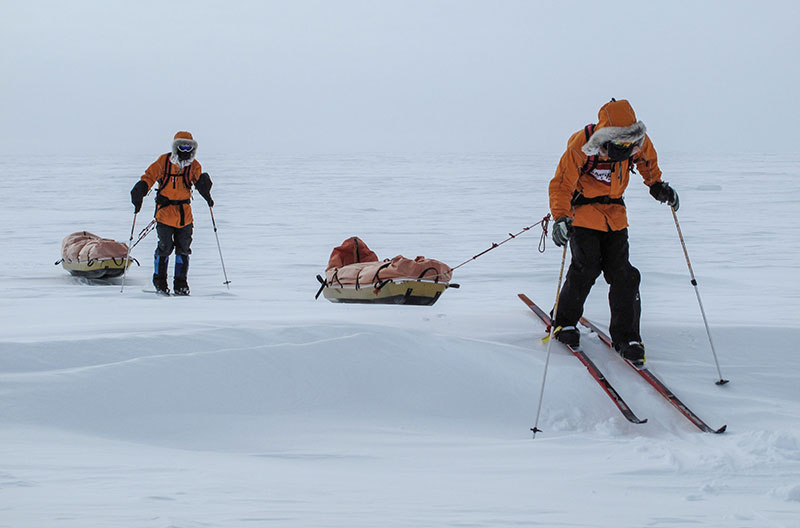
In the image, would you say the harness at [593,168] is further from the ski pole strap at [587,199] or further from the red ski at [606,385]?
the red ski at [606,385]

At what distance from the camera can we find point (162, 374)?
355 centimetres

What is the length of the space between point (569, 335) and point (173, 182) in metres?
4.66

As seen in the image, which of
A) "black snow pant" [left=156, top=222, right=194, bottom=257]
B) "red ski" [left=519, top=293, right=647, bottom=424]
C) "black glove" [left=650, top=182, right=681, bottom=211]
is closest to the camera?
"red ski" [left=519, top=293, right=647, bottom=424]

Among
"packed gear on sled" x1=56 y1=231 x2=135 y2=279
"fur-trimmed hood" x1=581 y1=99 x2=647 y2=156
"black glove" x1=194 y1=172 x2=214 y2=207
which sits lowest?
"packed gear on sled" x1=56 y1=231 x2=135 y2=279

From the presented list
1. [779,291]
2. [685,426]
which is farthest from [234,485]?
[779,291]

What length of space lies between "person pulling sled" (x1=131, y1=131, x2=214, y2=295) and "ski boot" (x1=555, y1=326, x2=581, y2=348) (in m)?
4.35

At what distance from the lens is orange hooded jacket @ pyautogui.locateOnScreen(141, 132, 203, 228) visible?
753 centimetres

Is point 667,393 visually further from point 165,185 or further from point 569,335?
point 165,185

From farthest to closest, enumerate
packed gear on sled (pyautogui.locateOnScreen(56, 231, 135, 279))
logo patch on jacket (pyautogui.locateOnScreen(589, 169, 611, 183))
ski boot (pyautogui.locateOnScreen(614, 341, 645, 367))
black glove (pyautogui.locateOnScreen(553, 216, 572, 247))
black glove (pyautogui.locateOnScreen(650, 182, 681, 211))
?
packed gear on sled (pyautogui.locateOnScreen(56, 231, 135, 279))
black glove (pyautogui.locateOnScreen(650, 182, 681, 211))
logo patch on jacket (pyautogui.locateOnScreen(589, 169, 611, 183))
ski boot (pyautogui.locateOnScreen(614, 341, 645, 367))
black glove (pyautogui.locateOnScreen(553, 216, 572, 247))

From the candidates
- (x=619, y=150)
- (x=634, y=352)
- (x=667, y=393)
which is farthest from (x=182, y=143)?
(x=667, y=393)

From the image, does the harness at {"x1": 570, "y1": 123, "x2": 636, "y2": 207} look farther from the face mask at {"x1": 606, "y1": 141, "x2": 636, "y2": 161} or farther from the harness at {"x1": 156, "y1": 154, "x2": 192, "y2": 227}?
the harness at {"x1": 156, "y1": 154, "x2": 192, "y2": 227}

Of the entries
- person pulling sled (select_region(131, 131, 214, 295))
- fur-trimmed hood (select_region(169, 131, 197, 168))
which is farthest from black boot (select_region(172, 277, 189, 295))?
fur-trimmed hood (select_region(169, 131, 197, 168))

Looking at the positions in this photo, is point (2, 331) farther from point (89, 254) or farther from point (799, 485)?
point (89, 254)

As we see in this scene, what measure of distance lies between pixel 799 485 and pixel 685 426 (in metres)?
1.09
